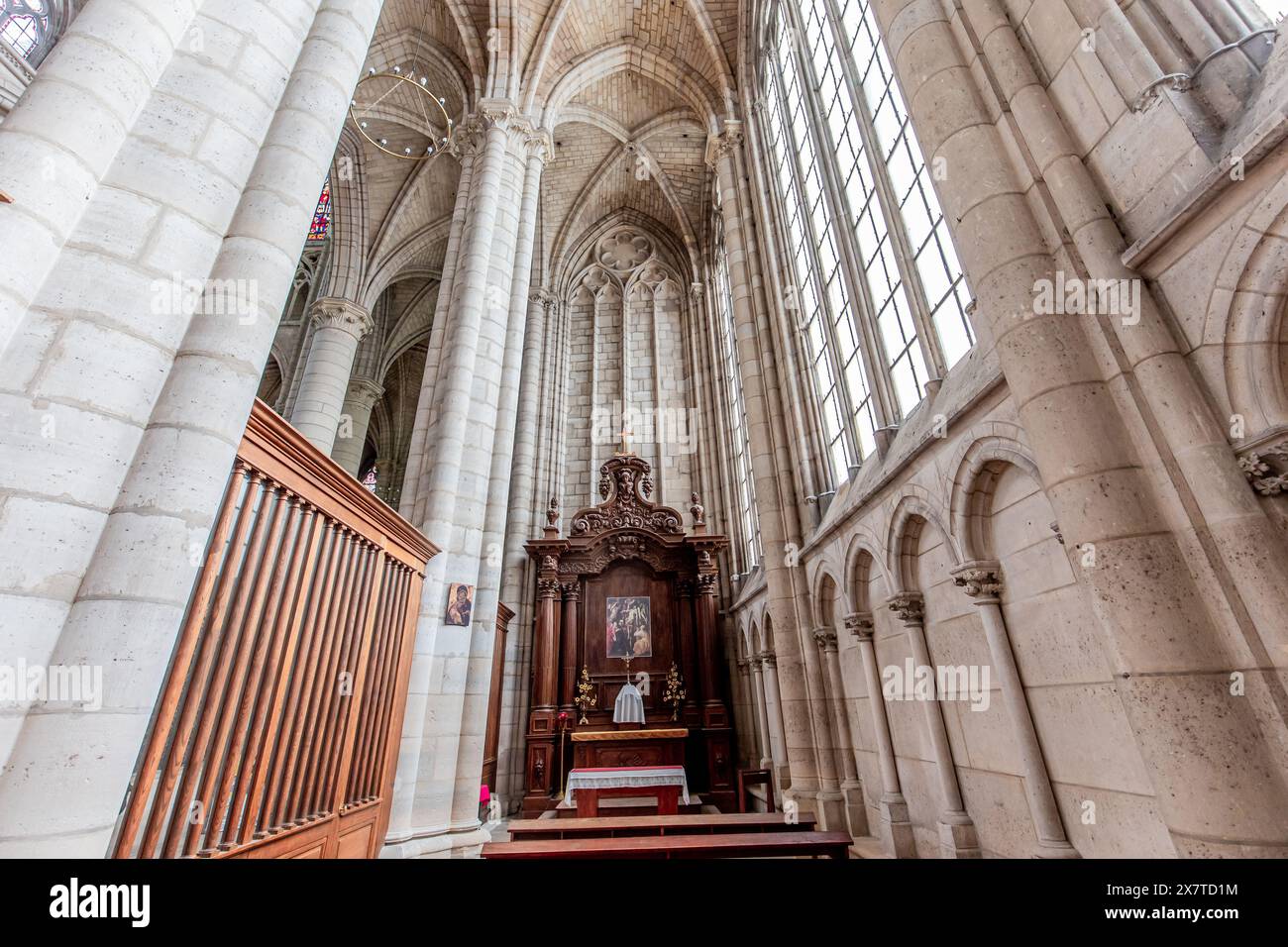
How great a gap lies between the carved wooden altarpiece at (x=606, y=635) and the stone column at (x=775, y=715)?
1.46 meters

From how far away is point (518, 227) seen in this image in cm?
901

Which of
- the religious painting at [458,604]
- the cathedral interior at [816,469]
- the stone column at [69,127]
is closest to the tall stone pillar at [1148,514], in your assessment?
the cathedral interior at [816,469]

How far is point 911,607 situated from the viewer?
457 cm

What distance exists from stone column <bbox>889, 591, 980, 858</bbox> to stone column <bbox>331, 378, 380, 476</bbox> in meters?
11.9

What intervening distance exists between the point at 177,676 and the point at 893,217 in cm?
631

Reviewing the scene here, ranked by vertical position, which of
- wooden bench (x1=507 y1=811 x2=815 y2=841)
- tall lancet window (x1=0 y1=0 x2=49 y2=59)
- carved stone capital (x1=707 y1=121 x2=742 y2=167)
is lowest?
wooden bench (x1=507 y1=811 x2=815 y2=841)

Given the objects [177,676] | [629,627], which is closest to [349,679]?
[177,676]

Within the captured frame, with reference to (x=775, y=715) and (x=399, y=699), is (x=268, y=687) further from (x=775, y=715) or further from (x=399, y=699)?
(x=775, y=715)

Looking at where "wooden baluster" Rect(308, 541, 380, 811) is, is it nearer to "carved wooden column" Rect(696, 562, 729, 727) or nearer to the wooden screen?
the wooden screen

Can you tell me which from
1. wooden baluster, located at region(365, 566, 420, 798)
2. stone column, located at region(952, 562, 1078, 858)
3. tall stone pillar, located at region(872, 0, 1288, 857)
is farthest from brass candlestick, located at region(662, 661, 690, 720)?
tall stone pillar, located at region(872, 0, 1288, 857)

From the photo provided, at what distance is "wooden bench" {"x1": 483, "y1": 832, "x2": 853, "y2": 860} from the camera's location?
375 cm
